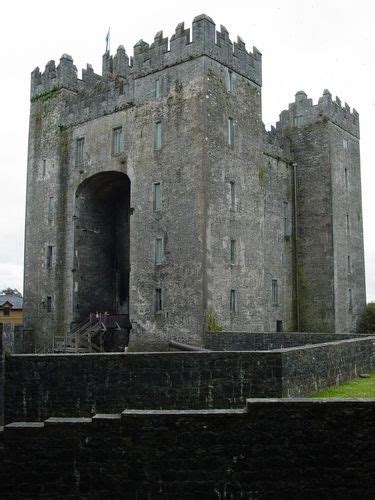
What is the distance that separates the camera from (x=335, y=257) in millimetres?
32562

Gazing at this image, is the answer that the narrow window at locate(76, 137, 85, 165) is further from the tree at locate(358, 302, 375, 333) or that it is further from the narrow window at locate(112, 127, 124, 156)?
the tree at locate(358, 302, 375, 333)

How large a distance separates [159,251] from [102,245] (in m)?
6.84

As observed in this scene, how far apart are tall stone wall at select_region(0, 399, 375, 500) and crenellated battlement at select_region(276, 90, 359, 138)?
2852 centimetres

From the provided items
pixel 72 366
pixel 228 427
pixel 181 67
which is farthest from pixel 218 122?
pixel 228 427

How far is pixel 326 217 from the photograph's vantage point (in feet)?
108

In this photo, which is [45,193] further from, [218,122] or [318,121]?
[318,121]

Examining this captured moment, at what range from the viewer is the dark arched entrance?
3045 centimetres

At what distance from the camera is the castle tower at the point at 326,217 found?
107 ft

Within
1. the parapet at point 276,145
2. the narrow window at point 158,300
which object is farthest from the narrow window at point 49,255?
the parapet at point 276,145

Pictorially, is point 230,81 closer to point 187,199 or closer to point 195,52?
point 195,52

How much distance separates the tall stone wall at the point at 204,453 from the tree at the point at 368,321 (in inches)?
1096

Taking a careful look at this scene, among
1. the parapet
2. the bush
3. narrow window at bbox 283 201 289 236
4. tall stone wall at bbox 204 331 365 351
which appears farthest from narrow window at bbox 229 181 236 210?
narrow window at bbox 283 201 289 236

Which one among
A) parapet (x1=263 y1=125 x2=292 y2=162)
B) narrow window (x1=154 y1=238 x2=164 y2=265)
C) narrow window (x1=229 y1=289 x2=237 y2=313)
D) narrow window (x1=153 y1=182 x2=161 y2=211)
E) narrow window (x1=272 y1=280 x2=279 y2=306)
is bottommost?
narrow window (x1=229 y1=289 x2=237 y2=313)

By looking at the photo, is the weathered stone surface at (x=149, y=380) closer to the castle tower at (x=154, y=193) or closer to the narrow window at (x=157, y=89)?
the castle tower at (x=154, y=193)
